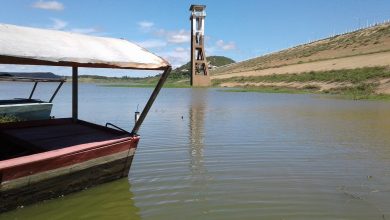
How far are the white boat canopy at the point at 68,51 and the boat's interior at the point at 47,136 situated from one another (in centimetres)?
155

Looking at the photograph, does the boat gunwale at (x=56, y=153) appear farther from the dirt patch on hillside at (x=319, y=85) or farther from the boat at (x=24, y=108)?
the dirt patch on hillside at (x=319, y=85)

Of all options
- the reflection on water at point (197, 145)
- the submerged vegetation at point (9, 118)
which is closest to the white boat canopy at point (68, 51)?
the reflection on water at point (197, 145)

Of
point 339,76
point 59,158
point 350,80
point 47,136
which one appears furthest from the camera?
point 339,76

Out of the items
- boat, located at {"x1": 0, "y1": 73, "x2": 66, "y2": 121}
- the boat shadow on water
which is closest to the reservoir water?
the boat shadow on water

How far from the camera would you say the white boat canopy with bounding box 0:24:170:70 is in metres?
6.35

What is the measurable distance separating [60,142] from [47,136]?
71cm

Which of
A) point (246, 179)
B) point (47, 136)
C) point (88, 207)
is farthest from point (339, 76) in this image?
point (88, 207)

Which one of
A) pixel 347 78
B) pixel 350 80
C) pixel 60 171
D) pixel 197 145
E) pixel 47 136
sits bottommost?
pixel 197 145

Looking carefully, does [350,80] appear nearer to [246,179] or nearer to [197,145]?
[197,145]

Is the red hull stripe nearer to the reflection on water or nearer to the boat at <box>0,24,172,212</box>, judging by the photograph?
the boat at <box>0,24,172,212</box>

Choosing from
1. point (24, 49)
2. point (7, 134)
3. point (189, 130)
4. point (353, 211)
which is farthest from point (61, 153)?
point (189, 130)

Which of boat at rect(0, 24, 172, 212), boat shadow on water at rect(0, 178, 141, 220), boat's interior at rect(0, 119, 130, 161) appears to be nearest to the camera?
boat at rect(0, 24, 172, 212)

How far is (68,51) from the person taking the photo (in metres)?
7.10

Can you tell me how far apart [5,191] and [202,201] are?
3.23m
